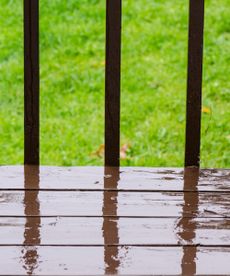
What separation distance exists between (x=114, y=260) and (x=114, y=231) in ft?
0.61

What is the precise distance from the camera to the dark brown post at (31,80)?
2.31 m

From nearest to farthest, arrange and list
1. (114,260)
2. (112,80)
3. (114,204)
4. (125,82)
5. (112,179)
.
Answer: (114,260) < (114,204) < (112,179) < (112,80) < (125,82)

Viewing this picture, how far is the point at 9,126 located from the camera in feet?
13.7

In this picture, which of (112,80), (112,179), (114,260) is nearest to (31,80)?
(112,80)

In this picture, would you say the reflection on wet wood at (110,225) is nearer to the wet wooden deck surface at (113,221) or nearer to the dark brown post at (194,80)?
the wet wooden deck surface at (113,221)

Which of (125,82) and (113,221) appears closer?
(113,221)

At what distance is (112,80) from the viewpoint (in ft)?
7.68

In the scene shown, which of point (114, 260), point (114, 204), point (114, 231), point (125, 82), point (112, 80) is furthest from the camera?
point (125, 82)

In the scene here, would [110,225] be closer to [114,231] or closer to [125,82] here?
[114,231]

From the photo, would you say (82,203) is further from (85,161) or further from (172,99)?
(172,99)

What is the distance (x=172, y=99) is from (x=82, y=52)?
83 cm

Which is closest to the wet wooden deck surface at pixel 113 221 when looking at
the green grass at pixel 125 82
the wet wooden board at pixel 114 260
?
the wet wooden board at pixel 114 260

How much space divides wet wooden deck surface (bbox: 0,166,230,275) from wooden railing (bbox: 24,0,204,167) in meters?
0.08

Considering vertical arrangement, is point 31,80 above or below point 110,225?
above
